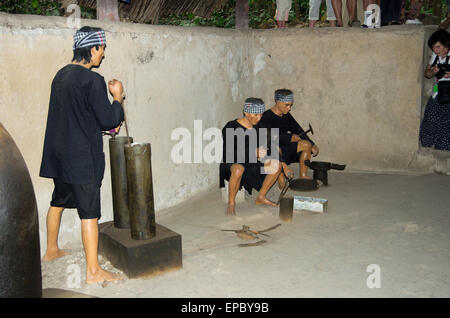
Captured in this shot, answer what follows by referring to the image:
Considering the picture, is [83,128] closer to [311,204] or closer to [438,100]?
[311,204]

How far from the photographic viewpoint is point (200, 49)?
588 cm

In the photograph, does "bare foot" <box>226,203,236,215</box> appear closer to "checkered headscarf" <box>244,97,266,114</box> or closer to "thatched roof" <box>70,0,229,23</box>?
"checkered headscarf" <box>244,97,266,114</box>

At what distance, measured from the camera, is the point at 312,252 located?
13.8ft

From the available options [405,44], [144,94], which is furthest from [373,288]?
[405,44]

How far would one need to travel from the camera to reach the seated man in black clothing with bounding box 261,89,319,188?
617 centimetres

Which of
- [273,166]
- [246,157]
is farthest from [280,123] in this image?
[246,157]

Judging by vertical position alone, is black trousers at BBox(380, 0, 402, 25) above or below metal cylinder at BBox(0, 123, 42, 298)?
above

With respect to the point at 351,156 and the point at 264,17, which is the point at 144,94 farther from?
the point at 264,17

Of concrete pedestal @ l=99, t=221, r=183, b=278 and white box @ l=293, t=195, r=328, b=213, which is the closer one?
concrete pedestal @ l=99, t=221, r=183, b=278

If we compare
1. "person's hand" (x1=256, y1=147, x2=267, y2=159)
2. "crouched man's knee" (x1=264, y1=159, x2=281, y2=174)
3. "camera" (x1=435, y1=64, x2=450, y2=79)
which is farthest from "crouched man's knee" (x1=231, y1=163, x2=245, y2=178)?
"camera" (x1=435, y1=64, x2=450, y2=79)

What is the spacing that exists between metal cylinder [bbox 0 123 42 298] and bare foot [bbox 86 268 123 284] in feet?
2.80

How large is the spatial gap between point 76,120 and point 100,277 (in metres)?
1.21

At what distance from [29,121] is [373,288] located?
9.90ft

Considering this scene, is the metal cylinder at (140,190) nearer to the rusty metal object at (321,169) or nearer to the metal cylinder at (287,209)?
the metal cylinder at (287,209)
